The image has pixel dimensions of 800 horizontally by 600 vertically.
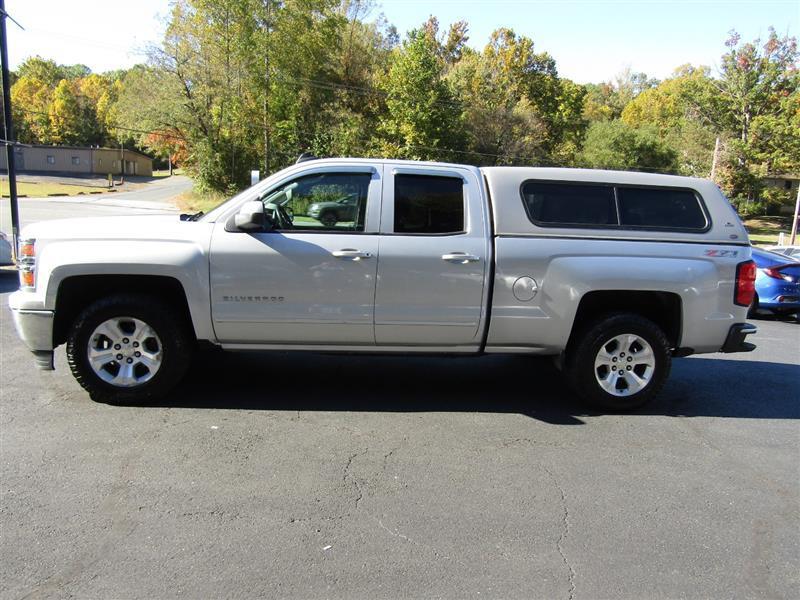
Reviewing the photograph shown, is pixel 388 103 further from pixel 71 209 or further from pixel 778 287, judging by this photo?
pixel 778 287

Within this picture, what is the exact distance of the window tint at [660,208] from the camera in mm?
5211

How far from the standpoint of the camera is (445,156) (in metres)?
39.3

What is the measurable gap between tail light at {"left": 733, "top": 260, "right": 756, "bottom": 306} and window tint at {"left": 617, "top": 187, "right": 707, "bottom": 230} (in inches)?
19.0

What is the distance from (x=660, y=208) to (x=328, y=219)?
2.85 meters

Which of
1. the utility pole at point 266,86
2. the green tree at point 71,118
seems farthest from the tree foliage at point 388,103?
the green tree at point 71,118

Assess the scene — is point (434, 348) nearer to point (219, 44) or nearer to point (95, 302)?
point (95, 302)

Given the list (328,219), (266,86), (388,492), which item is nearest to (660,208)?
(328,219)

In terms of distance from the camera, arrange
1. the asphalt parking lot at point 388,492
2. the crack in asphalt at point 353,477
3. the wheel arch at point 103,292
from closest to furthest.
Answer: the asphalt parking lot at point 388,492
the crack in asphalt at point 353,477
the wheel arch at point 103,292

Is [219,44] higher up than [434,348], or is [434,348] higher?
[219,44]

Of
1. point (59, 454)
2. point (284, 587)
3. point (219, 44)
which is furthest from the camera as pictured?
point (219, 44)

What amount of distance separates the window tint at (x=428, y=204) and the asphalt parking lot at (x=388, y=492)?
5.04 feet

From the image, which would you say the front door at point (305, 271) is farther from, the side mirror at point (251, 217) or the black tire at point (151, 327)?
the black tire at point (151, 327)

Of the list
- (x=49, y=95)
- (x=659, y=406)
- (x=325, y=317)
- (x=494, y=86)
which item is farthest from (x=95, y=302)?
(x=49, y=95)

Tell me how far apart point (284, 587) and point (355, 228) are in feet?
9.39
